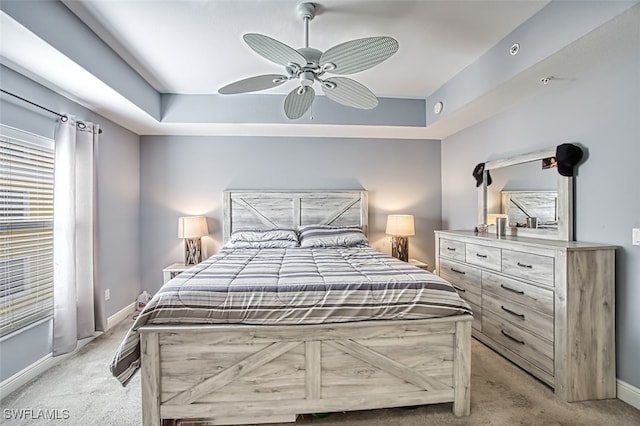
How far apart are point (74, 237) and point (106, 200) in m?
0.84

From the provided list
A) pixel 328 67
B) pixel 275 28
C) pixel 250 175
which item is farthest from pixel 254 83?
pixel 250 175

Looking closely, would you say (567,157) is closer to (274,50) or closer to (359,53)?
(359,53)

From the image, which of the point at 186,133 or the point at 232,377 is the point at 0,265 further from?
the point at 186,133

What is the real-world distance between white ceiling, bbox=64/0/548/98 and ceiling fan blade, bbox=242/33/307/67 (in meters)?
0.45

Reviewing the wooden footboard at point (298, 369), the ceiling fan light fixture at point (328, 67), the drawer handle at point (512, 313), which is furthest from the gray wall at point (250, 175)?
the wooden footboard at point (298, 369)

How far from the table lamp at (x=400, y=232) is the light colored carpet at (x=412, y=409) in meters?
1.90

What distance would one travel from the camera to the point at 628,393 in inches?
83.7

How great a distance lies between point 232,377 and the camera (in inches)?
73.9

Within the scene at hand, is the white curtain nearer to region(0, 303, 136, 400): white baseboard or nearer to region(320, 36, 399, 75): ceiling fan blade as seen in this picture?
region(0, 303, 136, 400): white baseboard

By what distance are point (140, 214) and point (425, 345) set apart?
3.96 m

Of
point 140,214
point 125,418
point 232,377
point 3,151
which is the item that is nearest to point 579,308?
point 232,377

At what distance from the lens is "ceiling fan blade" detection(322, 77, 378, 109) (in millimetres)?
2334

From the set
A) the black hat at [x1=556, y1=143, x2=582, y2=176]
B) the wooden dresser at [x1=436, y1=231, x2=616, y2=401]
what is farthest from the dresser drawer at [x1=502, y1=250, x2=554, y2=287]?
the black hat at [x1=556, y1=143, x2=582, y2=176]

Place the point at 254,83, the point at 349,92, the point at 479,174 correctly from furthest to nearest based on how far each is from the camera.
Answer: the point at 479,174
the point at 349,92
the point at 254,83
